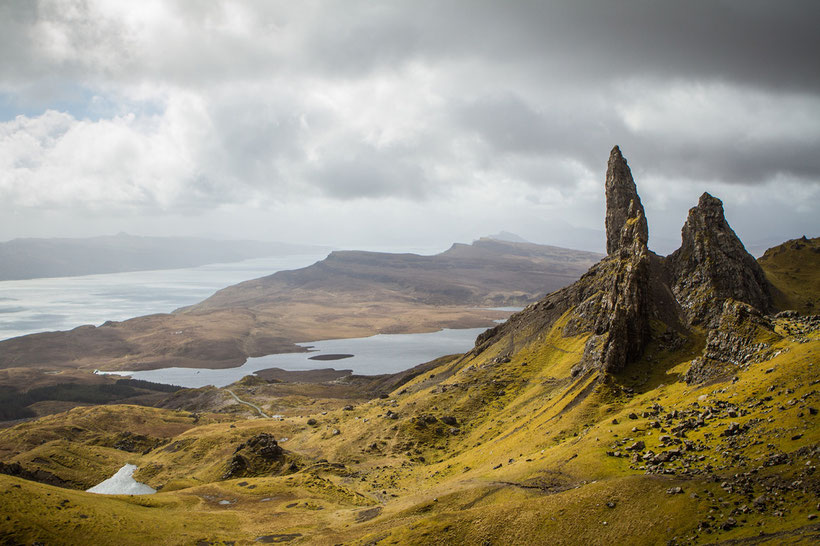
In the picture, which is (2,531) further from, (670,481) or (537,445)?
(670,481)

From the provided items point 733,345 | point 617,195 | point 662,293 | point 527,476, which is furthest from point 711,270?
point 527,476

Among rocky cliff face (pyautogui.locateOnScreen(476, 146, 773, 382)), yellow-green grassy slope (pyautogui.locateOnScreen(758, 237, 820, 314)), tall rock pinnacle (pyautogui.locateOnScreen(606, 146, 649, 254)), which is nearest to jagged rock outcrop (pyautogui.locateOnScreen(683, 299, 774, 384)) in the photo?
rocky cliff face (pyautogui.locateOnScreen(476, 146, 773, 382))

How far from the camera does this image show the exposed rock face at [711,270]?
283ft

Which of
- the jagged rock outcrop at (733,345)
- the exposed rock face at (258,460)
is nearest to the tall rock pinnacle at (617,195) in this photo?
the jagged rock outcrop at (733,345)

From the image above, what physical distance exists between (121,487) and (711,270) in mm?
122381

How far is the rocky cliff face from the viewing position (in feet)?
242

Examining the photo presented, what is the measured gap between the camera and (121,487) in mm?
97000

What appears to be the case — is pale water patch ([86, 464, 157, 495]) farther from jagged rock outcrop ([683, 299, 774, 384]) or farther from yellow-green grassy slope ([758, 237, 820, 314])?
yellow-green grassy slope ([758, 237, 820, 314])

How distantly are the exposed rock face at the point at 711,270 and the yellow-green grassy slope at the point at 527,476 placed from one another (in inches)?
493

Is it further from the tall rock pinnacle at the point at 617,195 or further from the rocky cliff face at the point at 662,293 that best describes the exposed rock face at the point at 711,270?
the tall rock pinnacle at the point at 617,195

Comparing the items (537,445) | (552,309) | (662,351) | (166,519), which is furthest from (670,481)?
(552,309)

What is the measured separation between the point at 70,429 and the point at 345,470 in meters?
100

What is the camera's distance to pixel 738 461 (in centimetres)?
3991

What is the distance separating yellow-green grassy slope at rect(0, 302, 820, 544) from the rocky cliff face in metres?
3.95
